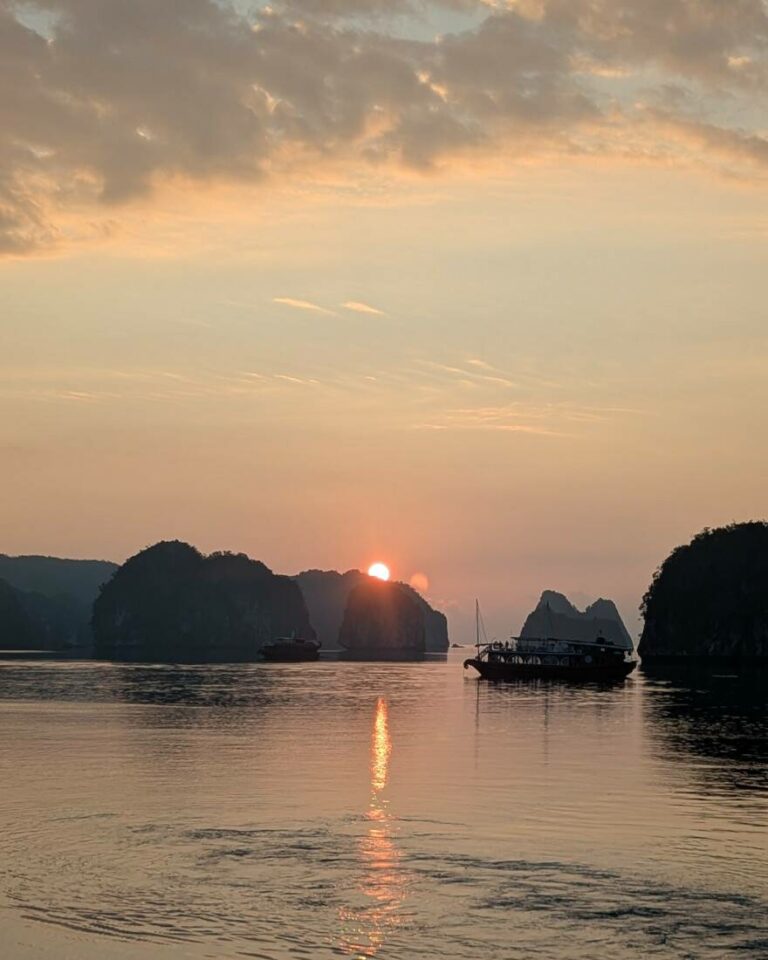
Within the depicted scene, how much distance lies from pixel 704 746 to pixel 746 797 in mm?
27586

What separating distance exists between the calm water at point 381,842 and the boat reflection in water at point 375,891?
97mm

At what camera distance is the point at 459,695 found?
6152 inches

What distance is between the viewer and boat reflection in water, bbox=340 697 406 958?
33438mm

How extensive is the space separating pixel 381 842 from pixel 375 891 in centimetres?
858

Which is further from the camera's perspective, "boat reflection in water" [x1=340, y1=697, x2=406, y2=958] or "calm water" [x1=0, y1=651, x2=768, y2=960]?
"calm water" [x1=0, y1=651, x2=768, y2=960]

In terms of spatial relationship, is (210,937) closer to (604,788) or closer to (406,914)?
(406,914)

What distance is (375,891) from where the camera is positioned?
126 feet

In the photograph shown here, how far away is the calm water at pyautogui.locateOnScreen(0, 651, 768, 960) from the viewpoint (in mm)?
33875

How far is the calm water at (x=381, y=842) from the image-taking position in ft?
111

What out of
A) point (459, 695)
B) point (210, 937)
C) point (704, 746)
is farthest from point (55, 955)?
point (459, 695)

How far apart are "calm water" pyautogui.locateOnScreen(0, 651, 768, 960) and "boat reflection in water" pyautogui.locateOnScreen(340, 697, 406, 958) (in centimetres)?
10

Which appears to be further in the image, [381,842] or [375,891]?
[381,842]

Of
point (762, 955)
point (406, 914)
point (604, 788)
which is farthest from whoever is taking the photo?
point (604, 788)

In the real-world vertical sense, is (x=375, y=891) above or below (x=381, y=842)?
below
